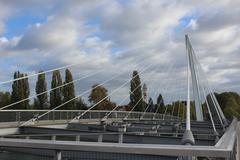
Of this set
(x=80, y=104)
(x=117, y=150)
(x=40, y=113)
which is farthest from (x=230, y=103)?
(x=117, y=150)

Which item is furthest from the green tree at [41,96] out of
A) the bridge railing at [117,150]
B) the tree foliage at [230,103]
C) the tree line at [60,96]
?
the bridge railing at [117,150]

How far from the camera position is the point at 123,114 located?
160 ft

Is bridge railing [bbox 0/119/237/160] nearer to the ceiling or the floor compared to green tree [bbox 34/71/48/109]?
nearer to the floor

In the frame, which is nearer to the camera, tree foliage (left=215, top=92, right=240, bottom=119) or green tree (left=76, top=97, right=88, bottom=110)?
green tree (left=76, top=97, right=88, bottom=110)

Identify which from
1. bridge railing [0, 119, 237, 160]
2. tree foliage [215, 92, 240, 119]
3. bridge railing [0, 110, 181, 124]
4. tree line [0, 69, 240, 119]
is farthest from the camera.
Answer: tree foliage [215, 92, 240, 119]

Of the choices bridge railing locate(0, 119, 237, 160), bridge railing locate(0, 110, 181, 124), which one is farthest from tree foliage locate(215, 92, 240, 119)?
bridge railing locate(0, 119, 237, 160)

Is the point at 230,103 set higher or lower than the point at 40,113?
higher

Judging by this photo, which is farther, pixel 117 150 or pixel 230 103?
pixel 230 103

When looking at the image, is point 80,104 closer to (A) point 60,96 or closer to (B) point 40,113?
(A) point 60,96

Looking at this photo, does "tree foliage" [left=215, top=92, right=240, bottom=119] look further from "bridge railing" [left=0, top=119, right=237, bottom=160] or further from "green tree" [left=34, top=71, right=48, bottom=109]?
"bridge railing" [left=0, top=119, right=237, bottom=160]

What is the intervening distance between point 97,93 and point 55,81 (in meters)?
8.89

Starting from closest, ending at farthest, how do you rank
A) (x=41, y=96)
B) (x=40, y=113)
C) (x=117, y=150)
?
1. (x=117, y=150)
2. (x=40, y=113)
3. (x=41, y=96)


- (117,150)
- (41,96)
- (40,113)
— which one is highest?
(41,96)

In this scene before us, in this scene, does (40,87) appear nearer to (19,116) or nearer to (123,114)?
(123,114)
